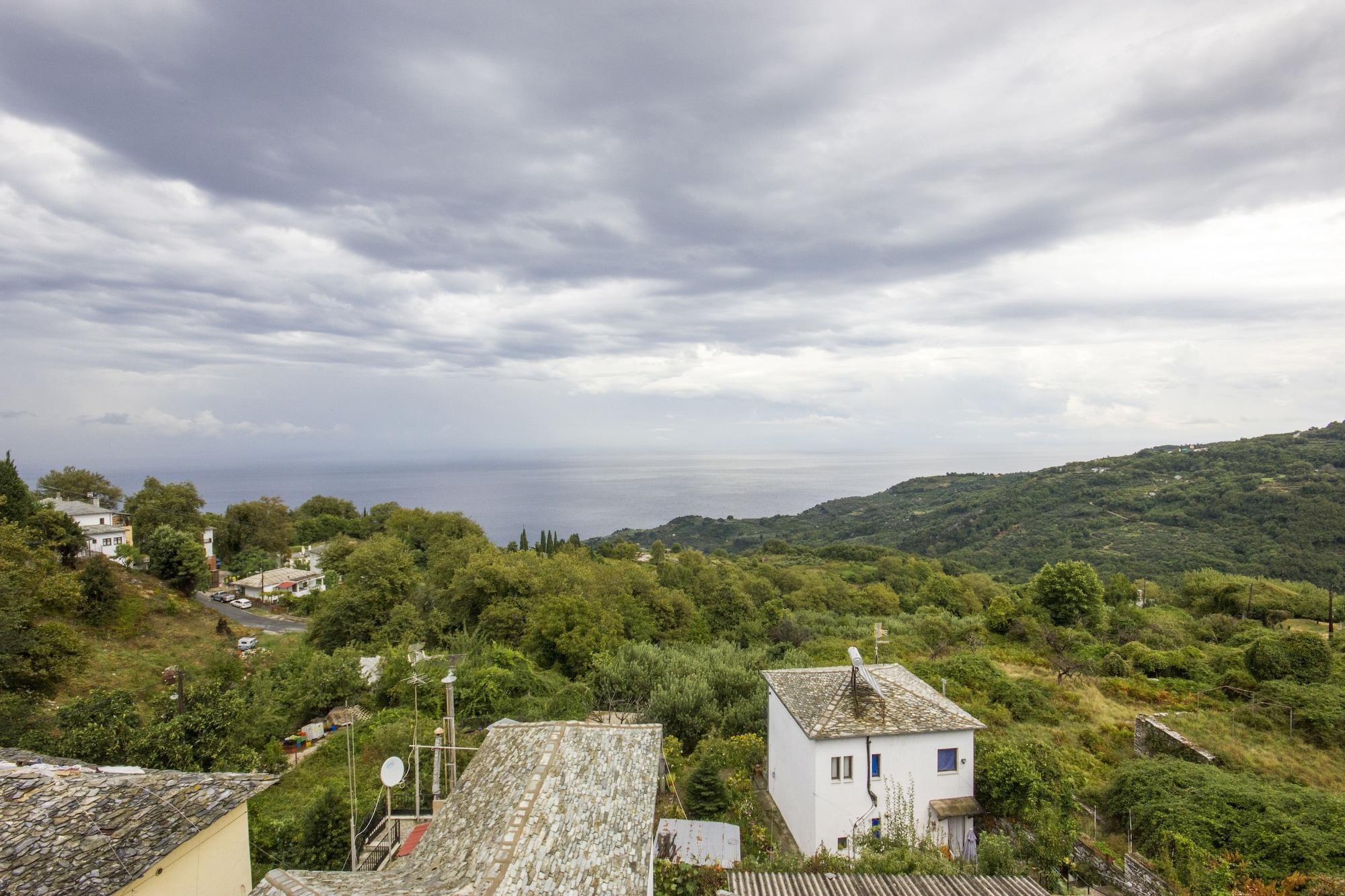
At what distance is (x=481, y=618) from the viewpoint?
88.3ft

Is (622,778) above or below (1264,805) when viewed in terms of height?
above

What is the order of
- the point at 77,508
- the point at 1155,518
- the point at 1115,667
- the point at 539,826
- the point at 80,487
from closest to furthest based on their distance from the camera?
the point at 539,826 < the point at 1115,667 < the point at 77,508 < the point at 80,487 < the point at 1155,518

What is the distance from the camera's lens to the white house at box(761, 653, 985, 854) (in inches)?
451

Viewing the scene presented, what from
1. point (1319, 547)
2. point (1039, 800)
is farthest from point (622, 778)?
point (1319, 547)

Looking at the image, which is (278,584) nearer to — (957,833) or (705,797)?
(705,797)

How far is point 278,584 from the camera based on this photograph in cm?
4031

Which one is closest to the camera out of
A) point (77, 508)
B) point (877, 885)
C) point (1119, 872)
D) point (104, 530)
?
point (877, 885)

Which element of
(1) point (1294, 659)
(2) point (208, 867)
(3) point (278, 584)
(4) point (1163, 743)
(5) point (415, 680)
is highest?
(2) point (208, 867)

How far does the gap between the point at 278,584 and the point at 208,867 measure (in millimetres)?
40793

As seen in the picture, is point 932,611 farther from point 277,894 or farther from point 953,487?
point 953,487

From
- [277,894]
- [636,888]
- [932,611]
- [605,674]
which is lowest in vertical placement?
[932,611]

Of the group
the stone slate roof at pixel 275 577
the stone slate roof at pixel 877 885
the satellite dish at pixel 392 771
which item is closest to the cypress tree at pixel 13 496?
the stone slate roof at pixel 275 577

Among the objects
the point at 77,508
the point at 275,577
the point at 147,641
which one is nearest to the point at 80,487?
the point at 77,508

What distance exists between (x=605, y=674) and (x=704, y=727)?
14.6 ft
